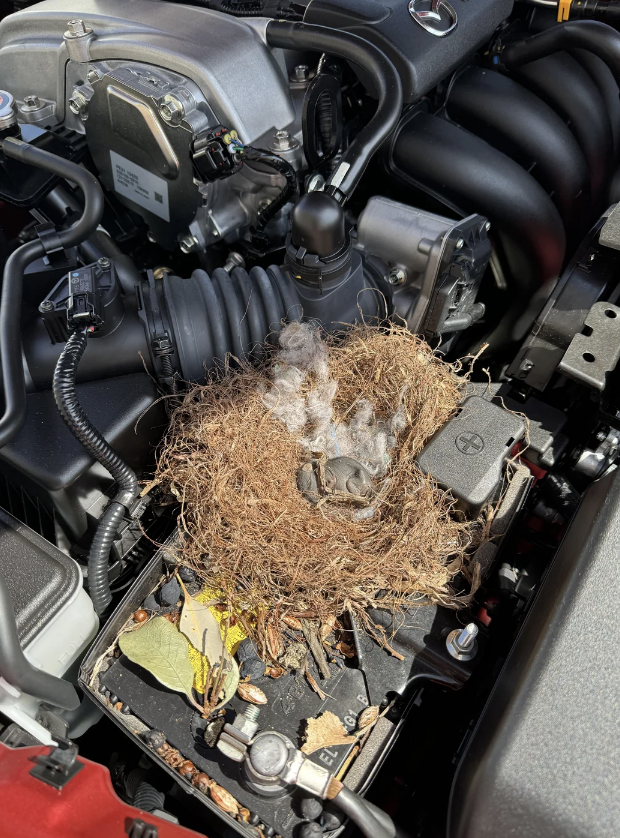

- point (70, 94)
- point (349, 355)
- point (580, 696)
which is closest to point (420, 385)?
point (349, 355)

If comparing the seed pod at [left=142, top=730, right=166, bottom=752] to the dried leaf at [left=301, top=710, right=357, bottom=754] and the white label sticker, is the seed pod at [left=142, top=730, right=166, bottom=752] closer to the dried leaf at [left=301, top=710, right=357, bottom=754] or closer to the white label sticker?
the dried leaf at [left=301, top=710, right=357, bottom=754]

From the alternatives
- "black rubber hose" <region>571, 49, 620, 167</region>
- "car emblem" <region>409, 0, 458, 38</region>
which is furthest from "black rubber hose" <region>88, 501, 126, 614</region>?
"black rubber hose" <region>571, 49, 620, 167</region>

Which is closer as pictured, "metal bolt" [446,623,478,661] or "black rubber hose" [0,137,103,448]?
"metal bolt" [446,623,478,661]

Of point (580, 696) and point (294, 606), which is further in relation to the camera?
point (294, 606)

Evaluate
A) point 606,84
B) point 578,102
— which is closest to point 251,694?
point 578,102

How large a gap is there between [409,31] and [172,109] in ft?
1.98

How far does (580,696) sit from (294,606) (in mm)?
464

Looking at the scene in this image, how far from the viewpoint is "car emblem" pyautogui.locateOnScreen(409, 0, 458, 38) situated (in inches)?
59.2

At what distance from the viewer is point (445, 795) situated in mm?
910

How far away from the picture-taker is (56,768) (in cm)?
82

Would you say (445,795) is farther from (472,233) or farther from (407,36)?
(407,36)

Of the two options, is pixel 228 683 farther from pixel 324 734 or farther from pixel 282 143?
pixel 282 143

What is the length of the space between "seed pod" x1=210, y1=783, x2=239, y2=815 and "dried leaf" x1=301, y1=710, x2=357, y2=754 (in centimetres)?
12

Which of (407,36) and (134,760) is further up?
Answer: (407,36)
